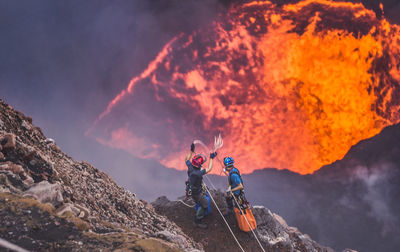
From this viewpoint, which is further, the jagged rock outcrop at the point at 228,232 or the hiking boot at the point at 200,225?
the hiking boot at the point at 200,225

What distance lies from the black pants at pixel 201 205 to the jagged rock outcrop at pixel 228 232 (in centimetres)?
55

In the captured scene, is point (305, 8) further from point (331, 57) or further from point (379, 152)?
point (379, 152)

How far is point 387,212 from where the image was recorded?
33531mm

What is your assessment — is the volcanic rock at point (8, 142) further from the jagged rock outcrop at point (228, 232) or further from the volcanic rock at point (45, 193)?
the jagged rock outcrop at point (228, 232)

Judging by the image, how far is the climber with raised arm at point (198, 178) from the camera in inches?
379

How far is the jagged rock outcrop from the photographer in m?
10.1

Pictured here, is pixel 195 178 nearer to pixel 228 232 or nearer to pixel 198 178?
pixel 198 178

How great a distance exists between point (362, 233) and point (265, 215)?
33.6m

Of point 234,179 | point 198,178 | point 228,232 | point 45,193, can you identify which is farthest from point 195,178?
point 45,193

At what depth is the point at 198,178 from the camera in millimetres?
9945

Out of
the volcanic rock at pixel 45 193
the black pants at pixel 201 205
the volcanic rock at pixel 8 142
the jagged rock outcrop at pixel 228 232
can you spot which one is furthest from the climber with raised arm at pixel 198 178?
the volcanic rock at pixel 8 142

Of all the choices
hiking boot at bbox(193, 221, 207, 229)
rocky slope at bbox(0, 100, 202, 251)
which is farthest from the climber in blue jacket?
rocky slope at bbox(0, 100, 202, 251)

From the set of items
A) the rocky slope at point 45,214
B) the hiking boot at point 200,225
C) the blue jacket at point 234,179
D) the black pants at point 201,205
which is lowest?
the rocky slope at point 45,214

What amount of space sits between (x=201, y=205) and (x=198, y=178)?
168 cm
